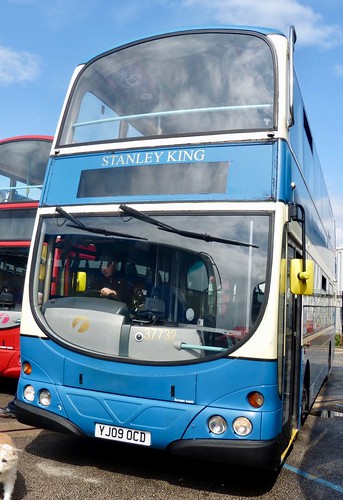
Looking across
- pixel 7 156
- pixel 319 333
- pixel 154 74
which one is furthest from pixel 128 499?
pixel 7 156

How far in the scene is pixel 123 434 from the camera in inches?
175

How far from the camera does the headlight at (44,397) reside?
4.81 m

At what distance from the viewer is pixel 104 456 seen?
531 cm

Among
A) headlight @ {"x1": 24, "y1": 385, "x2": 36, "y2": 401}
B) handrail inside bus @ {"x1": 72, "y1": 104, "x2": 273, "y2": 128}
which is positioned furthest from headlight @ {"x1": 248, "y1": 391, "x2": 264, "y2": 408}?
handrail inside bus @ {"x1": 72, "y1": 104, "x2": 273, "y2": 128}

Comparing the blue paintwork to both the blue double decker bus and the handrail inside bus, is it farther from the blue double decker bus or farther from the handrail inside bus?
the handrail inside bus

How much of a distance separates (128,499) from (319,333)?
4.98 metres

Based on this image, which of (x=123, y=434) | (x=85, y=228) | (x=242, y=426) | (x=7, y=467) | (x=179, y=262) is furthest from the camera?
(x=85, y=228)

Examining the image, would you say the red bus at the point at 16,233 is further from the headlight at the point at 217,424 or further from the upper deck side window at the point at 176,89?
the headlight at the point at 217,424

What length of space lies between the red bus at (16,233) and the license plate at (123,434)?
316 cm

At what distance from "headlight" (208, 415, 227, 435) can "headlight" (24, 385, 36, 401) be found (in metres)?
1.79

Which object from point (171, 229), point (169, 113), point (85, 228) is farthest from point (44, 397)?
point (169, 113)

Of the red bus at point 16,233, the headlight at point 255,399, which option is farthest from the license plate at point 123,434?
the red bus at point 16,233

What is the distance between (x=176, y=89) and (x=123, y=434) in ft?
11.7

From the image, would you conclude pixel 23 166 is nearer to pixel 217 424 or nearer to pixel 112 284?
pixel 112 284
